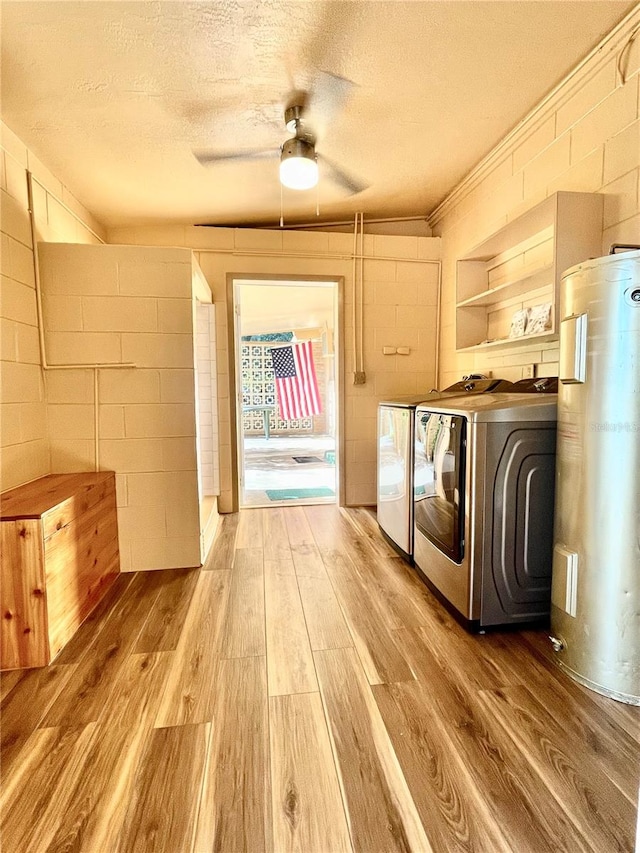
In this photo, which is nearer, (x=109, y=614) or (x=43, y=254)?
(x=109, y=614)

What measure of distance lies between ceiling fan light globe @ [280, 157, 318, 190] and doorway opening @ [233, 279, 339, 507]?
3.02 metres

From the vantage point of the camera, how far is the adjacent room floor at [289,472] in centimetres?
412

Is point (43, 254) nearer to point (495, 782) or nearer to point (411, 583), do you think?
point (411, 583)

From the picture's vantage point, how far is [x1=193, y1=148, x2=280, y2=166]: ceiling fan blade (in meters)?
2.49

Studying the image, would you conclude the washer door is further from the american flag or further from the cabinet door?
the american flag

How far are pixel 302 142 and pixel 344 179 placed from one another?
73 centimetres

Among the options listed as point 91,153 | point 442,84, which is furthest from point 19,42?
point 442,84

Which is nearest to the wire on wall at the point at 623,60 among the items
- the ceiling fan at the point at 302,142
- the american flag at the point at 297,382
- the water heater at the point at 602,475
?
the water heater at the point at 602,475

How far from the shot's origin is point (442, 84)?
200 cm

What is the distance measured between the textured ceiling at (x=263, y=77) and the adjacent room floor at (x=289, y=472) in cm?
256

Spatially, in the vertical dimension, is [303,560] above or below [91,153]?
below

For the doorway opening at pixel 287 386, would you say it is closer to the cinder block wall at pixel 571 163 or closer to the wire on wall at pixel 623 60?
the cinder block wall at pixel 571 163

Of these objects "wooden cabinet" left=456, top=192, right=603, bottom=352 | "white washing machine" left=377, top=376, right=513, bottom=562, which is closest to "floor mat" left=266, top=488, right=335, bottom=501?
"white washing machine" left=377, top=376, right=513, bottom=562

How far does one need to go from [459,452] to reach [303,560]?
1.29m
